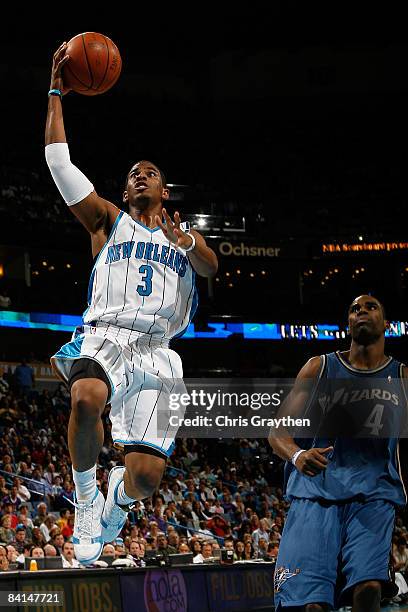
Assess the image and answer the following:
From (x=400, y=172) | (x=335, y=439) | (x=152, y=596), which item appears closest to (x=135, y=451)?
A: (x=335, y=439)

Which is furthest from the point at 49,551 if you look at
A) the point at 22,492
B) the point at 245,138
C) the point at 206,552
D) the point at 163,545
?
the point at 245,138

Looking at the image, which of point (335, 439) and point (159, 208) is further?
point (159, 208)

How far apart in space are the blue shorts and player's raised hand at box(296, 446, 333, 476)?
35cm

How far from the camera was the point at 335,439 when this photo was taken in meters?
5.54

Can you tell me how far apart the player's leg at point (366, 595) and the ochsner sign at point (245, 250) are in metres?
26.1

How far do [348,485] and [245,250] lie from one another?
86.1 feet

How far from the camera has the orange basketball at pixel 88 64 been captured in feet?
19.6

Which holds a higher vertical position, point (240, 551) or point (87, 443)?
point (87, 443)

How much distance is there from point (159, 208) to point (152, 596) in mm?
7256

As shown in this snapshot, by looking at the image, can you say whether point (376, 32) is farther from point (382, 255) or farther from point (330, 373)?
point (330, 373)

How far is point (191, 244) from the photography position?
5777 millimetres

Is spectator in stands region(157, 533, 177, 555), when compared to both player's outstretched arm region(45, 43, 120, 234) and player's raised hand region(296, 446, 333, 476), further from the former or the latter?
player's raised hand region(296, 446, 333, 476)

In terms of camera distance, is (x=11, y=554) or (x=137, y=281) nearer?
(x=137, y=281)

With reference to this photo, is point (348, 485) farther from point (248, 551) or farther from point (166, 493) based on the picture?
point (166, 493)
